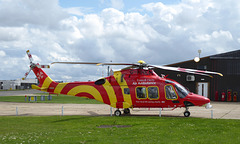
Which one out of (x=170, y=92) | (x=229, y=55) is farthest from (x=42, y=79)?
(x=229, y=55)

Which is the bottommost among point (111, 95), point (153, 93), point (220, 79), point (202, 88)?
point (111, 95)

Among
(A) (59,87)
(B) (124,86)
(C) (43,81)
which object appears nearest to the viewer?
(B) (124,86)

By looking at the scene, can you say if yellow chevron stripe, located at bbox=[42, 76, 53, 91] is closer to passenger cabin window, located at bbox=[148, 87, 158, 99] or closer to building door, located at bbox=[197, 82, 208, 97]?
passenger cabin window, located at bbox=[148, 87, 158, 99]

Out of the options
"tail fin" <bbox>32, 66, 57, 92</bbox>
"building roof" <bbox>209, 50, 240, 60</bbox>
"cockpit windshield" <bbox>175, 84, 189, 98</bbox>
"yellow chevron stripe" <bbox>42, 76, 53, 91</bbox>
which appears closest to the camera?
"cockpit windshield" <bbox>175, 84, 189, 98</bbox>

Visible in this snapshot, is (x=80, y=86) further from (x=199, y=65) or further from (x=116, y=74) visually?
(x=199, y=65)

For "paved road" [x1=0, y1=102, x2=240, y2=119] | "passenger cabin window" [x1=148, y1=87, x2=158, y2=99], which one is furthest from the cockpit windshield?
"paved road" [x1=0, y1=102, x2=240, y2=119]

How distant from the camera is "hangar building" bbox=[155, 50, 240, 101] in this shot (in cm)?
3947

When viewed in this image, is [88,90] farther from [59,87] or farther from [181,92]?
[181,92]

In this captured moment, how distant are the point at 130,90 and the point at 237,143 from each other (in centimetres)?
1044

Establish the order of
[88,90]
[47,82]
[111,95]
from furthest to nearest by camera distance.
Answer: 1. [47,82]
2. [88,90]
3. [111,95]

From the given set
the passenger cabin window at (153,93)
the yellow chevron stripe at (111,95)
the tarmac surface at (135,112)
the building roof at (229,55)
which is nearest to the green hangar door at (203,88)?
the building roof at (229,55)

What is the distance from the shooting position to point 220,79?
40.2 metres

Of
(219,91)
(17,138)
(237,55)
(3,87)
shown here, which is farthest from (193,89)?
(3,87)

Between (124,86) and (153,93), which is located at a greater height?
(124,86)
